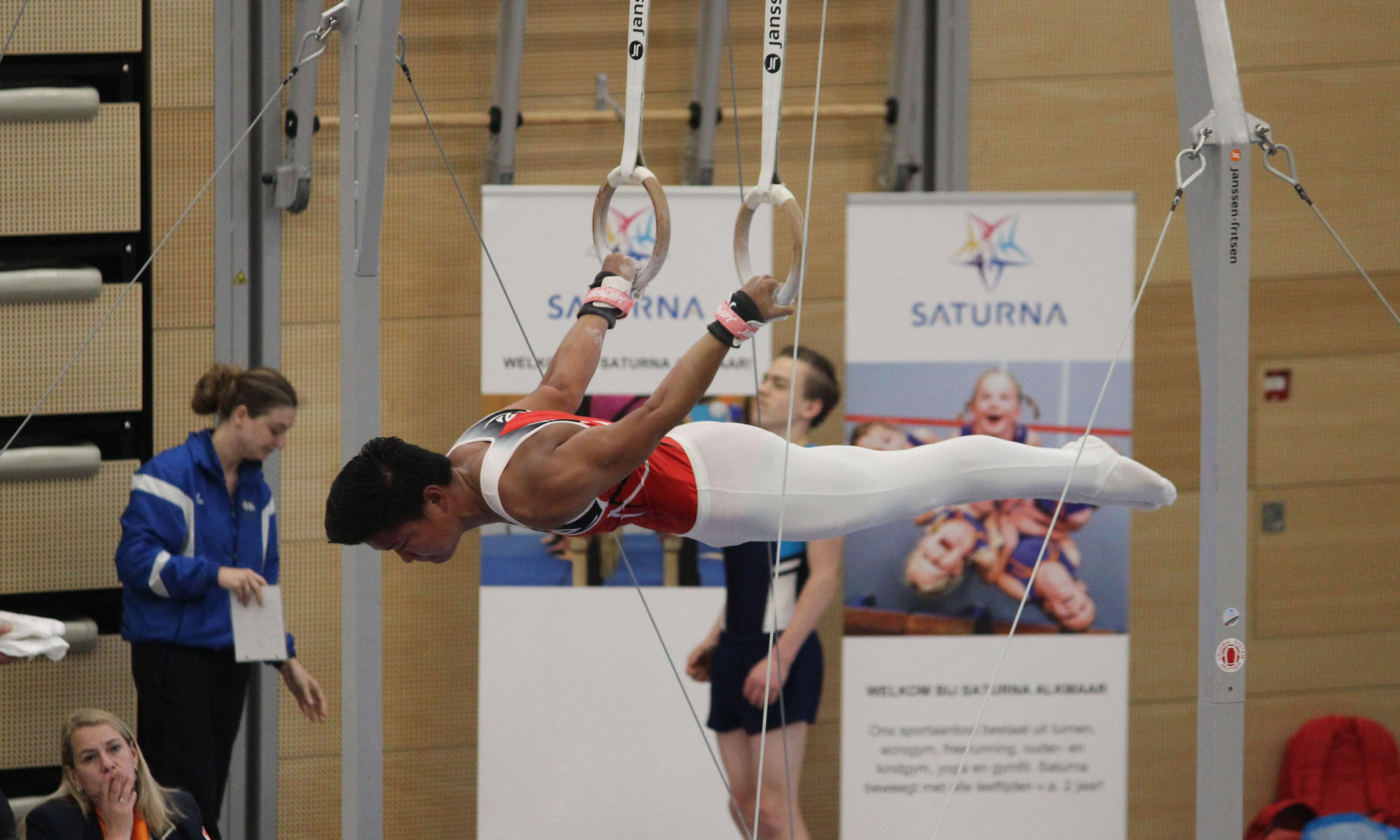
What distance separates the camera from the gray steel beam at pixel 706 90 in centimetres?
494

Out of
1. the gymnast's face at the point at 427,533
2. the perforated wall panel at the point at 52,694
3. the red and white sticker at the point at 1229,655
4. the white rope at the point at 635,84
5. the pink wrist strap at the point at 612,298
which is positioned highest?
the white rope at the point at 635,84

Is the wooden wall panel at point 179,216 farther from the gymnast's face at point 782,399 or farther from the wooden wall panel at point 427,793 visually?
the gymnast's face at point 782,399

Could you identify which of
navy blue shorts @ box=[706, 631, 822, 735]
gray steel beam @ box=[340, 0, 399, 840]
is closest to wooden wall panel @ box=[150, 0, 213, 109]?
gray steel beam @ box=[340, 0, 399, 840]

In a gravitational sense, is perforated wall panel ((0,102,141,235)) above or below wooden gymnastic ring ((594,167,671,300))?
above

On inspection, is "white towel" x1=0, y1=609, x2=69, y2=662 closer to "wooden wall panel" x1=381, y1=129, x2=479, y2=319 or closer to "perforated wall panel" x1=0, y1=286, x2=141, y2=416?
"perforated wall panel" x1=0, y1=286, x2=141, y2=416

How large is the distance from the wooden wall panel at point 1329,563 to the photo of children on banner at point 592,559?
2.08 meters

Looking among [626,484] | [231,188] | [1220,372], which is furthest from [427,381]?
[1220,372]

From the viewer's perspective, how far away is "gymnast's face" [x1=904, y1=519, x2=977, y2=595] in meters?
4.64

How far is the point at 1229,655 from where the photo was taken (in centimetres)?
287

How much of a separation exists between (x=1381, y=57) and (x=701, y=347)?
3784mm

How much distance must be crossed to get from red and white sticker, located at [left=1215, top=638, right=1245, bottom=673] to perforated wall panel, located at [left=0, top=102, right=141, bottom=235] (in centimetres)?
348

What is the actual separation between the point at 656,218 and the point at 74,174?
2697mm

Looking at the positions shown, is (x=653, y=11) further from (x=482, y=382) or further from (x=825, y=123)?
(x=482, y=382)

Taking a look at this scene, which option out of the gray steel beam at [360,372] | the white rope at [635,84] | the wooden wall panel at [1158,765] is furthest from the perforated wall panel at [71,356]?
the wooden wall panel at [1158,765]
